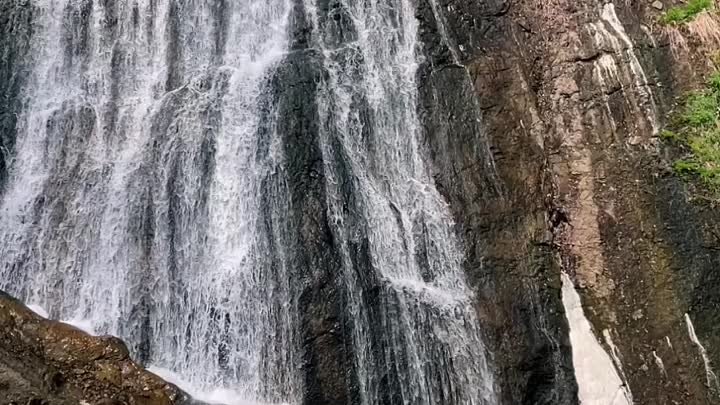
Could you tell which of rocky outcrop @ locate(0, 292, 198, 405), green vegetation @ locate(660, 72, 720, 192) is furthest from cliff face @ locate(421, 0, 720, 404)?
rocky outcrop @ locate(0, 292, 198, 405)

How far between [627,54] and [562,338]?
376 centimetres

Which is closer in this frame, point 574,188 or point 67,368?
point 67,368

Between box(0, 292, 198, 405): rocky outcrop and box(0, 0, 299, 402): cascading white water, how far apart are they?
1.88 meters

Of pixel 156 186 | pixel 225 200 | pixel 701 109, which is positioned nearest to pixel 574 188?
pixel 701 109

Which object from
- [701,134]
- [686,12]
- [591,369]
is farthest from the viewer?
[686,12]

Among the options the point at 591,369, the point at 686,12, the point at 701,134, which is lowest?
the point at 591,369

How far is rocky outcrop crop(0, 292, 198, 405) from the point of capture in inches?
183

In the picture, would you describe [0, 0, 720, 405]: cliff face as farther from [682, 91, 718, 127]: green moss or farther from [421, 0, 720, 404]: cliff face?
[682, 91, 718, 127]: green moss

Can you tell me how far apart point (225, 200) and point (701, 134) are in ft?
19.0

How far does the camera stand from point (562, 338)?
24.9 ft

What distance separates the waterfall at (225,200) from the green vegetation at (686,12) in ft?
11.0

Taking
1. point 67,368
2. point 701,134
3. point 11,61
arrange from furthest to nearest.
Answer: point 11,61 → point 701,134 → point 67,368

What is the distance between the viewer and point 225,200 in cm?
772

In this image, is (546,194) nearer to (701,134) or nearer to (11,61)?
(701,134)
